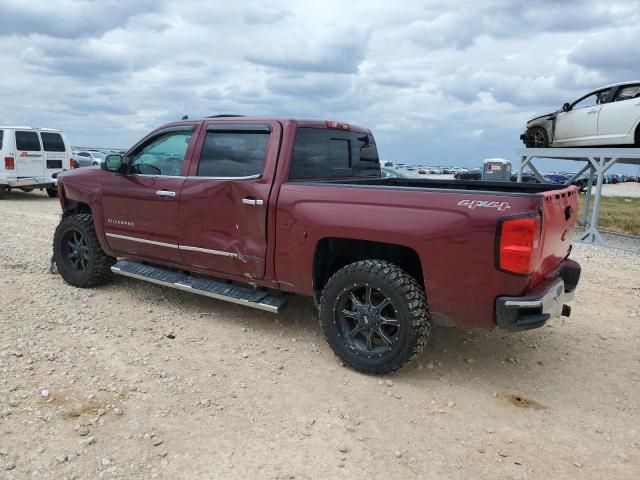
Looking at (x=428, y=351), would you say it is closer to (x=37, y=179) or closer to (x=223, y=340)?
(x=223, y=340)

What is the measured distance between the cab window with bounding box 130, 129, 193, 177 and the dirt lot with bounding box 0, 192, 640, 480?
4.44 ft

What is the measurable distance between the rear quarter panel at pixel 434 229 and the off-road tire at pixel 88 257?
8.57 feet

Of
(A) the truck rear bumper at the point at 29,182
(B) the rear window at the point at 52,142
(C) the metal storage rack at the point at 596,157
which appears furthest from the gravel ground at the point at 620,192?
(A) the truck rear bumper at the point at 29,182

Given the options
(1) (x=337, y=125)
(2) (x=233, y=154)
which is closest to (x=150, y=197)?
(2) (x=233, y=154)

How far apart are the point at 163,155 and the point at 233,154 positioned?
935 millimetres

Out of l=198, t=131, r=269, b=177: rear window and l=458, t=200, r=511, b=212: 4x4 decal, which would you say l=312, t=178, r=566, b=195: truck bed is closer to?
l=198, t=131, r=269, b=177: rear window

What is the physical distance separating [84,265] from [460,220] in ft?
13.9

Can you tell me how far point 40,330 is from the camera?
443 cm

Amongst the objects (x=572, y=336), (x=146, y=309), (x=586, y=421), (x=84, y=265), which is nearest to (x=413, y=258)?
(x=586, y=421)

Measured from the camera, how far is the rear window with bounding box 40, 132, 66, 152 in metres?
14.2

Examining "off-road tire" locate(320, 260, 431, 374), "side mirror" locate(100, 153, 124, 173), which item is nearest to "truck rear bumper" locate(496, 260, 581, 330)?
"off-road tire" locate(320, 260, 431, 374)

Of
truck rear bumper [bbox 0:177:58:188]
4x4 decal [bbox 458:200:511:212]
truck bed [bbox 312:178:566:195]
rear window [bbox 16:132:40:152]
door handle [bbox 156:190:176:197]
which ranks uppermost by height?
rear window [bbox 16:132:40:152]

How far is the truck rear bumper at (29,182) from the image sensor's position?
13.7m

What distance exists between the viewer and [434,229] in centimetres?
348
